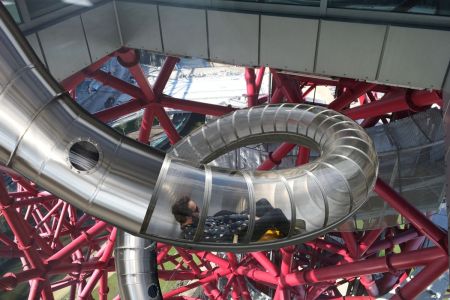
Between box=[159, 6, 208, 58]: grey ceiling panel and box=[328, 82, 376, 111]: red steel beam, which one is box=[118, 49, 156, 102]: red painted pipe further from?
box=[328, 82, 376, 111]: red steel beam

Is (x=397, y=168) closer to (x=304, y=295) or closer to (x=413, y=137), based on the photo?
(x=413, y=137)

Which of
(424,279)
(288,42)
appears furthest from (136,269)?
(424,279)

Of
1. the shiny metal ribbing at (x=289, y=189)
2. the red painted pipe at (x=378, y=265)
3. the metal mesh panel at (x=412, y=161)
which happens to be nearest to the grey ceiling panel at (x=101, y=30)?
the shiny metal ribbing at (x=289, y=189)

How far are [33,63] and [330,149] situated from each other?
16.3 ft

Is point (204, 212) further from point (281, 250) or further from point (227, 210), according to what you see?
point (281, 250)

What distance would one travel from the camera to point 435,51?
292 inches

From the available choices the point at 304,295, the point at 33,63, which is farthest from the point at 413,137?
the point at 33,63

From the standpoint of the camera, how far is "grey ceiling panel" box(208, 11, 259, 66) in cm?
864

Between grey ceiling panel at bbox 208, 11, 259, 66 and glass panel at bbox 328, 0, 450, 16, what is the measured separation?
68.4 inches

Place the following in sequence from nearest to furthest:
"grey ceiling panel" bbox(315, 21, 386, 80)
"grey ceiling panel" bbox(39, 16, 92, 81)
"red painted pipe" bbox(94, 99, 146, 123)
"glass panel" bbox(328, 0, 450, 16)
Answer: "glass panel" bbox(328, 0, 450, 16) < "grey ceiling panel" bbox(315, 21, 386, 80) < "grey ceiling panel" bbox(39, 16, 92, 81) < "red painted pipe" bbox(94, 99, 146, 123)

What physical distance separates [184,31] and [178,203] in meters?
5.15

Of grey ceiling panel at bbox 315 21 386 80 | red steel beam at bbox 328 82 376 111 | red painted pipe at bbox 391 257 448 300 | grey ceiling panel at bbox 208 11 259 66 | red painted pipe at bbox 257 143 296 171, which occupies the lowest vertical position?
red painted pipe at bbox 391 257 448 300

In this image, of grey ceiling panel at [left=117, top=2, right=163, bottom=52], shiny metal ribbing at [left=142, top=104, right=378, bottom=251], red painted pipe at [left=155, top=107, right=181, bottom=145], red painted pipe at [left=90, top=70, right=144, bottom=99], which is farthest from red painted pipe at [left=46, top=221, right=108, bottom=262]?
shiny metal ribbing at [left=142, top=104, right=378, bottom=251]

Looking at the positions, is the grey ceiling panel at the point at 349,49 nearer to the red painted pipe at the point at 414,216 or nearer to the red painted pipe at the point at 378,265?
the red painted pipe at the point at 414,216
